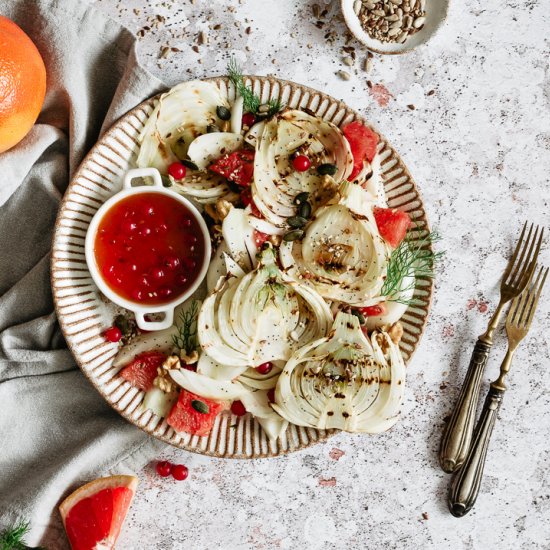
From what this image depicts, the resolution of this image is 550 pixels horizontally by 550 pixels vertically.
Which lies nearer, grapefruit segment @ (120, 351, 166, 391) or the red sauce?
the red sauce

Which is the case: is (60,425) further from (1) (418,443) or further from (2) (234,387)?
(1) (418,443)

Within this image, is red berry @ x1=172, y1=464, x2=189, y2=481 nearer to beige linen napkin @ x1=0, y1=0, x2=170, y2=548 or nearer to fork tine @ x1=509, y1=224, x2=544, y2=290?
beige linen napkin @ x1=0, y1=0, x2=170, y2=548

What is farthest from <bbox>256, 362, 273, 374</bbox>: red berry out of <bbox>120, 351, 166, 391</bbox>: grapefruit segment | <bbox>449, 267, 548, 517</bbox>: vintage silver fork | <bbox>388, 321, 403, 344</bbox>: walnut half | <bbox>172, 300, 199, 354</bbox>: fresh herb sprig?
<bbox>449, 267, 548, 517</bbox>: vintage silver fork

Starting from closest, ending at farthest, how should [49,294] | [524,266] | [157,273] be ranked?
[157,273] < [49,294] < [524,266]

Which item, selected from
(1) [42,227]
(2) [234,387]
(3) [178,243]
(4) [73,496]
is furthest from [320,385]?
(1) [42,227]

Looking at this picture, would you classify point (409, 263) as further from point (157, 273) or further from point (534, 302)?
point (157, 273)

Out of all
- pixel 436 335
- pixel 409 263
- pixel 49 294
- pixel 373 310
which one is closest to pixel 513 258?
pixel 436 335
